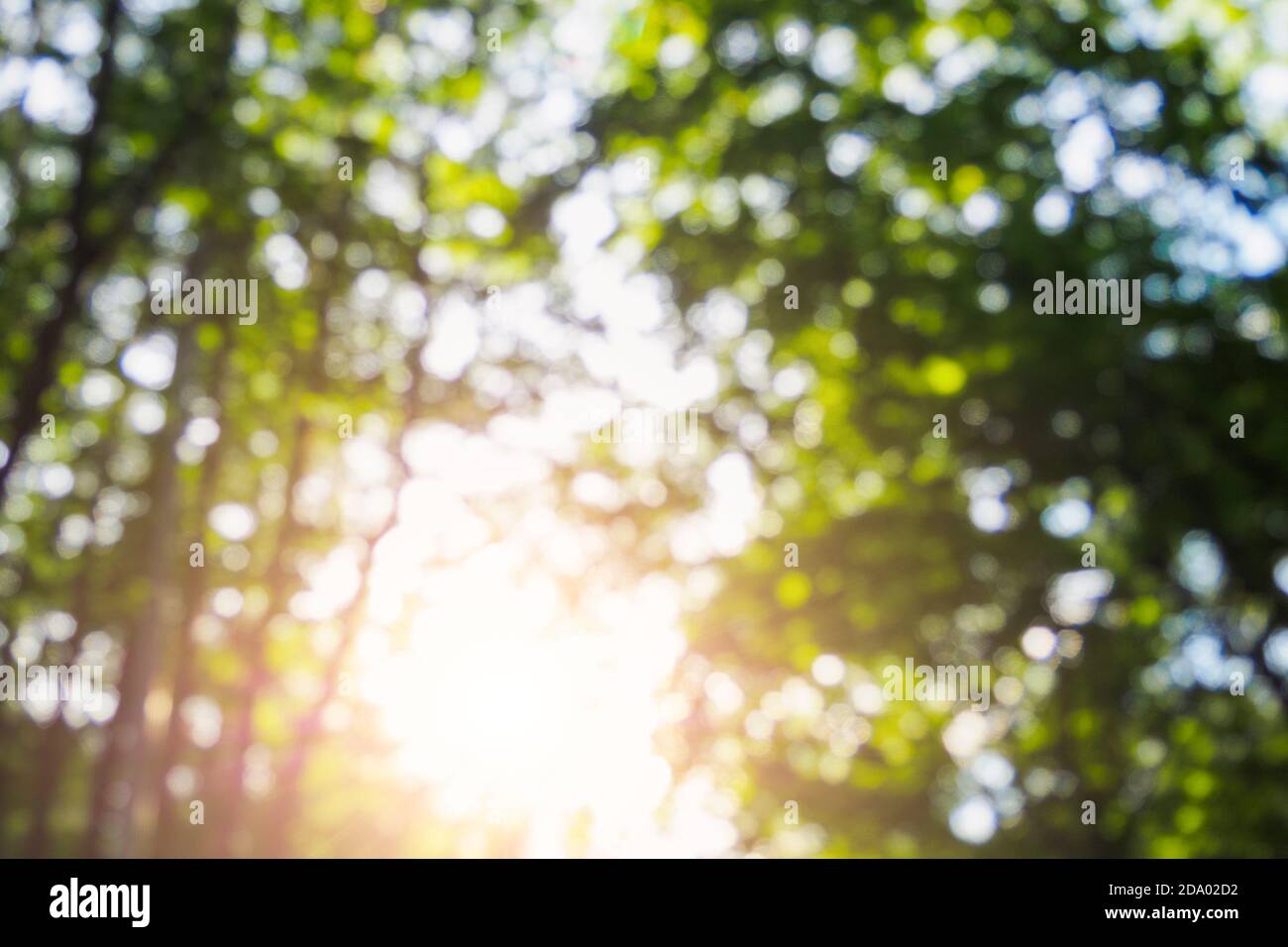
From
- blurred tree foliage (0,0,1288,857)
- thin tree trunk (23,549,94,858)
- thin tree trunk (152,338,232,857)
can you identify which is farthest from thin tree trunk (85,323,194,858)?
thin tree trunk (23,549,94,858)

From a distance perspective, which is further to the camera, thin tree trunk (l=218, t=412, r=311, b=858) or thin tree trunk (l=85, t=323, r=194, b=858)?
thin tree trunk (l=218, t=412, r=311, b=858)

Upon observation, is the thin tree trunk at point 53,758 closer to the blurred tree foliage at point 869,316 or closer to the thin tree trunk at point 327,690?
the thin tree trunk at point 327,690

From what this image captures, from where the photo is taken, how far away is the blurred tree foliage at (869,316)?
8719mm

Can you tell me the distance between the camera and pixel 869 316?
31.9ft

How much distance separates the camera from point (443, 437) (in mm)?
14422

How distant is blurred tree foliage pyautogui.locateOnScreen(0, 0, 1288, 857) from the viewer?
872 cm

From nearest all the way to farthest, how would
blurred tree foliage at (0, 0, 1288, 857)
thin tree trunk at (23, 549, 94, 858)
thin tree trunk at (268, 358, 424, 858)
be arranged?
blurred tree foliage at (0, 0, 1288, 857)
thin tree trunk at (268, 358, 424, 858)
thin tree trunk at (23, 549, 94, 858)

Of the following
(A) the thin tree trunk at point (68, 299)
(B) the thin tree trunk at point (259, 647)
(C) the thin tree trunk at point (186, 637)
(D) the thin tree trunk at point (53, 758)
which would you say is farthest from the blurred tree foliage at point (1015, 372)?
(D) the thin tree trunk at point (53, 758)

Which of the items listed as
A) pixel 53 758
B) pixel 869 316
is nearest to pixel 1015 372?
pixel 869 316

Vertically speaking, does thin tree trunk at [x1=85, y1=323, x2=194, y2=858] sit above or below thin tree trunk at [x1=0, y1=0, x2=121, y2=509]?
below

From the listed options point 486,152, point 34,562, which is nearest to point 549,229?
point 486,152

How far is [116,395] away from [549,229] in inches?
237

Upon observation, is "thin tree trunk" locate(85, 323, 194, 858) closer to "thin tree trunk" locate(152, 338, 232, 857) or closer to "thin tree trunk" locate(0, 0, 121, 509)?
"thin tree trunk" locate(152, 338, 232, 857)
